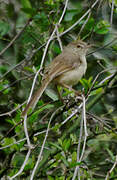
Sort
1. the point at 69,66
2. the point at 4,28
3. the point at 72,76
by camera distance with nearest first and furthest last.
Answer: the point at 72,76 → the point at 69,66 → the point at 4,28

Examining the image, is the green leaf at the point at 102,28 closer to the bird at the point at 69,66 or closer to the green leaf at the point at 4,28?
the bird at the point at 69,66

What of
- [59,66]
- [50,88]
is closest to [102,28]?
[59,66]

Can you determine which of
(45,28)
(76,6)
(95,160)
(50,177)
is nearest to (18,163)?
(50,177)

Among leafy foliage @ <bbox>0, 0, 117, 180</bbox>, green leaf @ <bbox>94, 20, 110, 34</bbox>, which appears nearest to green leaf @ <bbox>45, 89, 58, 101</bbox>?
leafy foliage @ <bbox>0, 0, 117, 180</bbox>

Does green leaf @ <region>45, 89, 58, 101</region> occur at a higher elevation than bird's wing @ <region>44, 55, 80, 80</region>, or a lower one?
lower

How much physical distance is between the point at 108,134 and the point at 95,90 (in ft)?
1.41

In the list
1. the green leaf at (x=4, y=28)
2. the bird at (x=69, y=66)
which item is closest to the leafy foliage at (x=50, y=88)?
the green leaf at (x=4, y=28)

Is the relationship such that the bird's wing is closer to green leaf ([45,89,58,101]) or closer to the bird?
the bird

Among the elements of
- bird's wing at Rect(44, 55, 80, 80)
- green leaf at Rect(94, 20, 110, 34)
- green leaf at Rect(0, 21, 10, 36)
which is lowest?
bird's wing at Rect(44, 55, 80, 80)

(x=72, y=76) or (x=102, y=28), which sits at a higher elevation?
(x=102, y=28)

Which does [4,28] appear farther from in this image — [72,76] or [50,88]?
[72,76]

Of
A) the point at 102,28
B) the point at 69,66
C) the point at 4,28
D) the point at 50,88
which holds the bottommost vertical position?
the point at 50,88

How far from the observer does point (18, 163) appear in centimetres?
387

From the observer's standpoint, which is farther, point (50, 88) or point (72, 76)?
point (50, 88)
